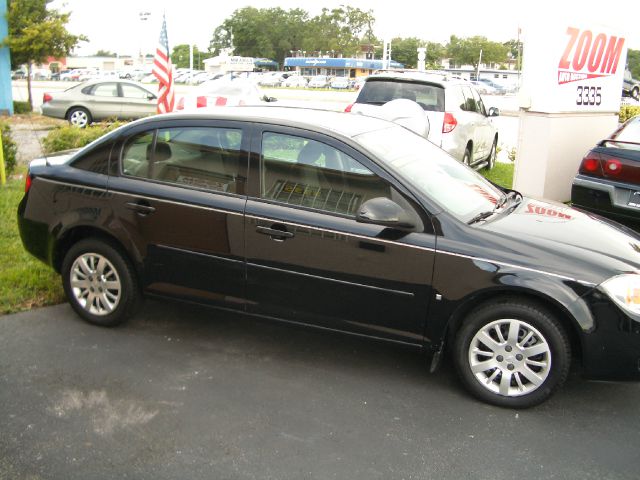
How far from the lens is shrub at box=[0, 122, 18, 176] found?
908 cm

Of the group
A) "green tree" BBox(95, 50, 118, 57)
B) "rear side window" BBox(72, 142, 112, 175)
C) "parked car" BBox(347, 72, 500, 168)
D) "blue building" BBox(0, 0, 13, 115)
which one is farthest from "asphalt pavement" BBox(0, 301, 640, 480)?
"green tree" BBox(95, 50, 118, 57)

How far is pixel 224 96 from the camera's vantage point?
56.7 ft

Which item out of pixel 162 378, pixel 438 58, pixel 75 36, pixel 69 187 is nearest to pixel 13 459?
pixel 162 378

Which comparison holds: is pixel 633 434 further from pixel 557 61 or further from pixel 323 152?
pixel 557 61

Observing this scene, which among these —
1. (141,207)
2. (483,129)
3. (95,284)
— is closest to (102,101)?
(483,129)

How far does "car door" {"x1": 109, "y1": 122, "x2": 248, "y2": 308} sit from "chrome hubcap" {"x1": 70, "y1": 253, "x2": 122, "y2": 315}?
0.89 ft

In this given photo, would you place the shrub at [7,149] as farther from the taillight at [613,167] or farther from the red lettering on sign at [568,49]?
the taillight at [613,167]

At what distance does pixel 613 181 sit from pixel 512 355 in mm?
3912

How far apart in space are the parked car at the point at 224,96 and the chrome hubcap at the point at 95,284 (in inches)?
470

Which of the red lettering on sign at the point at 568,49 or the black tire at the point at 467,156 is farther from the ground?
the red lettering on sign at the point at 568,49

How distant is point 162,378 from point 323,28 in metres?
104

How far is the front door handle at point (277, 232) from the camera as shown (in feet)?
13.6

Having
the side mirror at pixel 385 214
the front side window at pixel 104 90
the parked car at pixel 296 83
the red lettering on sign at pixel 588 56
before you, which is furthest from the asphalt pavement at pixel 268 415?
the parked car at pixel 296 83

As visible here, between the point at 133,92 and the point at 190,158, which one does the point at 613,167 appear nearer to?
the point at 190,158
